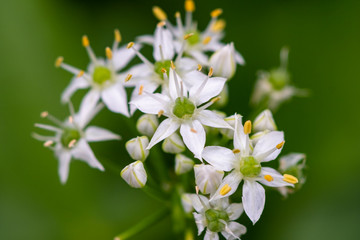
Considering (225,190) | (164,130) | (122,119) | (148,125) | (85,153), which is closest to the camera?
(225,190)

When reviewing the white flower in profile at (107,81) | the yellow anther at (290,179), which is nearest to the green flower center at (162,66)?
the white flower in profile at (107,81)

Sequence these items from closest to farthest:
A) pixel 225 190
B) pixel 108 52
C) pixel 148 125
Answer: pixel 225 190, pixel 148 125, pixel 108 52

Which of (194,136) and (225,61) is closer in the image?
(194,136)

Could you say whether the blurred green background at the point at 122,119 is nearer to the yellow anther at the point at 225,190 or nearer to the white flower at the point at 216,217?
the white flower at the point at 216,217

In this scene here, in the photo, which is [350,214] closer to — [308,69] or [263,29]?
[308,69]

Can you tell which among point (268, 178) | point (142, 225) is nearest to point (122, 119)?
point (142, 225)

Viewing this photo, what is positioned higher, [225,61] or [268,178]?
[225,61]

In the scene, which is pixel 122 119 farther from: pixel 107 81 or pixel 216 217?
pixel 216 217

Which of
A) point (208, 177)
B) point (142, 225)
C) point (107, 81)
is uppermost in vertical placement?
point (107, 81)
